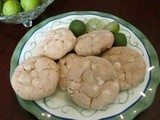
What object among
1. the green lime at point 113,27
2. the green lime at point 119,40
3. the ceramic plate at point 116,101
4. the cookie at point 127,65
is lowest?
the ceramic plate at point 116,101

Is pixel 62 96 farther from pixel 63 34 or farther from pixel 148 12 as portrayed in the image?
pixel 148 12

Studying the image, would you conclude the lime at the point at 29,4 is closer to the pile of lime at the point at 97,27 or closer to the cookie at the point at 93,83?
the pile of lime at the point at 97,27

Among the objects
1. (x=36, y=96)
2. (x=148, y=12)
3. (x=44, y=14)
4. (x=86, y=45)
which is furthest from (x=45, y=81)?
(x=148, y=12)

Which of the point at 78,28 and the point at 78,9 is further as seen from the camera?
the point at 78,9

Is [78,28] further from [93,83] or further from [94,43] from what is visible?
[93,83]

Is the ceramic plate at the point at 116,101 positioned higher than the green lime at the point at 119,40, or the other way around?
the green lime at the point at 119,40


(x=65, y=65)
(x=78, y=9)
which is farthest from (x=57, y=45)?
(x=78, y=9)

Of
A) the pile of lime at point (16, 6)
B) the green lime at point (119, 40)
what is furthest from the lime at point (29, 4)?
the green lime at point (119, 40)

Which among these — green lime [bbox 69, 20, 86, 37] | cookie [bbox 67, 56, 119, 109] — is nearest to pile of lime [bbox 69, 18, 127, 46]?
green lime [bbox 69, 20, 86, 37]

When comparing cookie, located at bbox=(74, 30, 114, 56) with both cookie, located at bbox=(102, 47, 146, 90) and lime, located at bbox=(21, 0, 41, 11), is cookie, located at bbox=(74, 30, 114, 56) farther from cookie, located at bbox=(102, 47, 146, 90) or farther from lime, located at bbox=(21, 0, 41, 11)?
lime, located at bbox=(21, 0, 41, 11)
